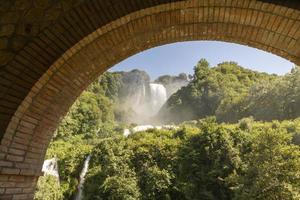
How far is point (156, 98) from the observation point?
2441 inches

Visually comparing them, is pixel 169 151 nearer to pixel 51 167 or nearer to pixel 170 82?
pixel 51 167

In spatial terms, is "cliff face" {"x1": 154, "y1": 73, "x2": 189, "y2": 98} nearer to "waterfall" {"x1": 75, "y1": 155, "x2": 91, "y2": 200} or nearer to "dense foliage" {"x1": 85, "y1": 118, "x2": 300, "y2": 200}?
"dense foliage" {"x1": 85, "y1": 118, "x2": 300, "y2": 200}

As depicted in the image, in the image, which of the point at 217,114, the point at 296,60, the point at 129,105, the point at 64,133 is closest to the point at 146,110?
the point at 129,105

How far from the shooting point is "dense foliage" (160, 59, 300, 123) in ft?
119

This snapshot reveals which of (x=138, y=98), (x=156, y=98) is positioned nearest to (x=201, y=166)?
(x=138, y=98)

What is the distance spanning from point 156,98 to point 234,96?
18.0 m

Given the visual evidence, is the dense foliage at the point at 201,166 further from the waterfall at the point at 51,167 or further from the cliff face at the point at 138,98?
the cliff face at the point at 138,98

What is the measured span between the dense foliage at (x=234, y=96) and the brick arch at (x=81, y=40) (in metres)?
33.5

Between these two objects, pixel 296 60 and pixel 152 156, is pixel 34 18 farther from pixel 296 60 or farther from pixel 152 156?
pixel 152 156

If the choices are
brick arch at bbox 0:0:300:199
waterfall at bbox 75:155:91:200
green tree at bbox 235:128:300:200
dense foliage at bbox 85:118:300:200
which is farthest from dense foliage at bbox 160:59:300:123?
brick arch at bbox 0:0:300:199

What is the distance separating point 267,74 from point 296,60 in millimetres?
58814

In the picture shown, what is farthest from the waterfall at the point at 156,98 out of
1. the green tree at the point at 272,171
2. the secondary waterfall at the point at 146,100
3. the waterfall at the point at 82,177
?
the green tree at the point at 272,171

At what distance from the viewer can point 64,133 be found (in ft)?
113

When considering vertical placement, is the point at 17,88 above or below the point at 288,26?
below
